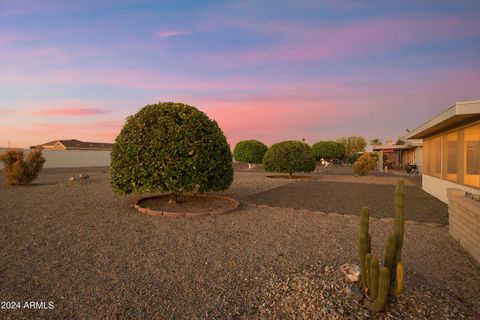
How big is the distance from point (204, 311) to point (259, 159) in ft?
110

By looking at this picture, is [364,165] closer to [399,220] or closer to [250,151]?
[250,151]

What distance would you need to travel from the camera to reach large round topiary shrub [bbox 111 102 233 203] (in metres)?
8.10

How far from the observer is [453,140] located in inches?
434

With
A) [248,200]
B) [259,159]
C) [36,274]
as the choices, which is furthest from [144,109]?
[259,159]

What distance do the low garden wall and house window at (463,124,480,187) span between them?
2.99 meters

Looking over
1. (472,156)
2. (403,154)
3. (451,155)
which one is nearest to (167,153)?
(472,156)

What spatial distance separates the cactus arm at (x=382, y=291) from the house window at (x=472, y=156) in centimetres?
774

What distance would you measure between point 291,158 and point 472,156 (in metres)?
12.1

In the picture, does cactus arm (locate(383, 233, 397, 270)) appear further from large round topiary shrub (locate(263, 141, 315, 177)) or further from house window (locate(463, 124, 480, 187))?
large round topiary shrub (locate(263, 141, 315, 177))

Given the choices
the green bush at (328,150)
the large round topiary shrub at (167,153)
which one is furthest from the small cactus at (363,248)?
the green bush at (328,150)

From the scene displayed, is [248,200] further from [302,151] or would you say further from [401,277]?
[302,151]

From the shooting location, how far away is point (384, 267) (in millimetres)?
3121

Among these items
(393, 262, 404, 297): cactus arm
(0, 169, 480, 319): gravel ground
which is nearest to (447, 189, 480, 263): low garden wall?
(0, 169, 480, 319): gravel ground

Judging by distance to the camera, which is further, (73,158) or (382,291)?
(73,158)
